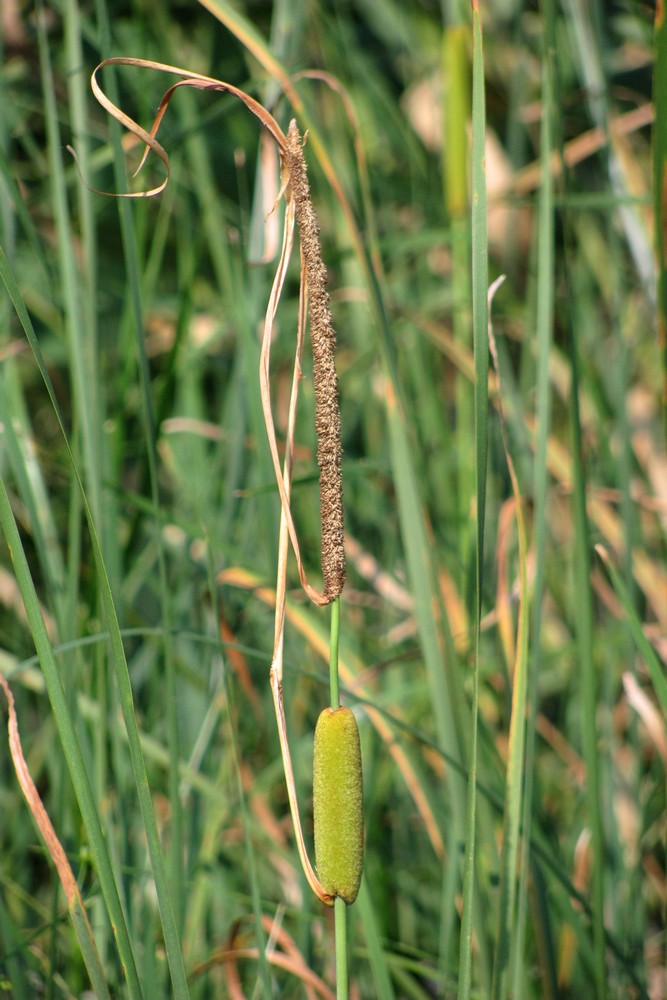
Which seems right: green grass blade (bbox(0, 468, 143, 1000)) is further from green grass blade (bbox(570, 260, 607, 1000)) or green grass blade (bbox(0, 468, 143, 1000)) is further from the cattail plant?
green grass blade (bbox(570, 260, 607, 1000))

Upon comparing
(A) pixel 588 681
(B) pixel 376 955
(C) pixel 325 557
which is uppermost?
(C) pixel 325 557

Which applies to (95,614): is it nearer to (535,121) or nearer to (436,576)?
(436,576)

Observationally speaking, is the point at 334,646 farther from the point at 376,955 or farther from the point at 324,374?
the point at 376,955

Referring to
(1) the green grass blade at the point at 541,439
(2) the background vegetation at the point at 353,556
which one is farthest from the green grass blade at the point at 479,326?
(1) the green grass blade at the point at 541,439

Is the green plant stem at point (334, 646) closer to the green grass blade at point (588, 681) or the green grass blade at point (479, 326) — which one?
the green grass blade at point (479, 326)

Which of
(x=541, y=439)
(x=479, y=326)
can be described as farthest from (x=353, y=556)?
(x=479, y=326)

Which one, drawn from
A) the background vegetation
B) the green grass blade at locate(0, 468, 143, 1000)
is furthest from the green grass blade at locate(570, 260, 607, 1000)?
the green grass blade at locate(0, 468, 143, 1000)
